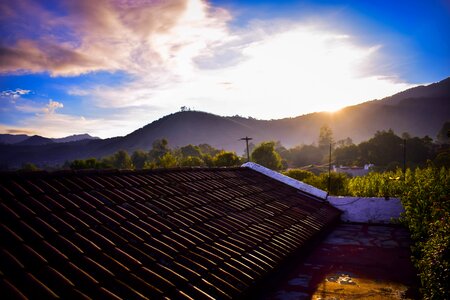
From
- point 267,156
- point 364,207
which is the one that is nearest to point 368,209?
point 364,207

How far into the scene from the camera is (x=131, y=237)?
380 cm

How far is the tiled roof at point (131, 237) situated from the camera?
2.71 meters

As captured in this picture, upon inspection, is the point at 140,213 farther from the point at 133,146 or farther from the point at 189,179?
the point at 133,146

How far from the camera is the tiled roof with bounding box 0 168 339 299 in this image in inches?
107

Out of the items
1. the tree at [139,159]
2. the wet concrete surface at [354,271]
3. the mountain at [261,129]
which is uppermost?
the mountain at [261,129]

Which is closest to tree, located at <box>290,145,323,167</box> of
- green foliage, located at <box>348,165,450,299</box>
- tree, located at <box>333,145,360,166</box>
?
tree, located at <box>333,145,360,166</box>

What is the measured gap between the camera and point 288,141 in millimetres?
193375

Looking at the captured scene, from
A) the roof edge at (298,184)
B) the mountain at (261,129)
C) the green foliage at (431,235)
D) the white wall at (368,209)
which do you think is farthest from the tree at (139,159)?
the green foliage at (431,235)

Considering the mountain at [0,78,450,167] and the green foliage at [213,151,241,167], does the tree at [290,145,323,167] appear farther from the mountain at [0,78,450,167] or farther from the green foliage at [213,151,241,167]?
Answer: the mountain at [0,78,450,167]

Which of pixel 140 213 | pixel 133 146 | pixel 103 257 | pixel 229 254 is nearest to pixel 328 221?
pixel 229 254

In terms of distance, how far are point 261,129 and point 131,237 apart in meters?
198

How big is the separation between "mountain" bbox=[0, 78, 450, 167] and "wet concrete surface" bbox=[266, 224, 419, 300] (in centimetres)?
16513

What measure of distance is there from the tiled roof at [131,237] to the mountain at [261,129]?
165 m

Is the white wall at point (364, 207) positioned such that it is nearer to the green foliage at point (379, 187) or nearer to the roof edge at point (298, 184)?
the roof edge at point (298, 184)
